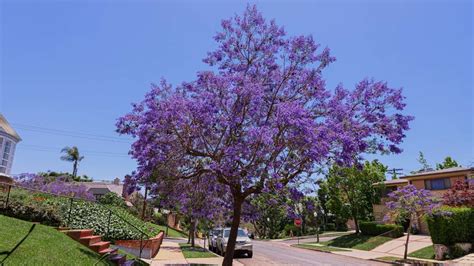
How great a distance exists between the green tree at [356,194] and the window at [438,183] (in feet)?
19.2

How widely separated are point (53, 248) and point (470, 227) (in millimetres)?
22815

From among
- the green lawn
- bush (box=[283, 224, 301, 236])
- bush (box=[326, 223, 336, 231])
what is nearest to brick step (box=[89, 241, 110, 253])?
the green lawn

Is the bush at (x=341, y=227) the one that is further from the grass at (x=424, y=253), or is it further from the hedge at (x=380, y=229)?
the grass at (x=424, y=253)

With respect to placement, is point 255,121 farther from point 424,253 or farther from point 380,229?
point 380,229

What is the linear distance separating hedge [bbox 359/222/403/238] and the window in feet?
21.3

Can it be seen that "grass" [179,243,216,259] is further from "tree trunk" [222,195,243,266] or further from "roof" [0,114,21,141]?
"roof" [0,114,21,141]

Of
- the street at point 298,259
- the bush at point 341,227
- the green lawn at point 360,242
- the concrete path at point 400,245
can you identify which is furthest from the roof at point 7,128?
the bush at point 341,227

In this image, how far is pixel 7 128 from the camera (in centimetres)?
3306

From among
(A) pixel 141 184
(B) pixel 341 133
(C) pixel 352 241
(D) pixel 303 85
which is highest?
(D) pixel 303 85

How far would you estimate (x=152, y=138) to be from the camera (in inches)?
457

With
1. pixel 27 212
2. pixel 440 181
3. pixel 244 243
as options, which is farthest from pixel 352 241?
pixel 27 212

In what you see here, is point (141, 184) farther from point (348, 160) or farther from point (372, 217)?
point (372, 217)

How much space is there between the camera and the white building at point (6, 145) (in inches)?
1232

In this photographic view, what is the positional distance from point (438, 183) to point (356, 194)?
25.5 ft
